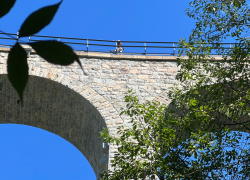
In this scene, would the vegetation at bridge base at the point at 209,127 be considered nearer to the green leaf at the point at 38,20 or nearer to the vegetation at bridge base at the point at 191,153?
the vegetation at bridge base at the point at 191,153

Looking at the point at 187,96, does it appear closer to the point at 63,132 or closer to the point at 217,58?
the point at 217,58

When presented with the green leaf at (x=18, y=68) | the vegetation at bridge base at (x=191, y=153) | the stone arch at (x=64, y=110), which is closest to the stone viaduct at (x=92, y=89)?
the stone arch at (x=64, y=110)

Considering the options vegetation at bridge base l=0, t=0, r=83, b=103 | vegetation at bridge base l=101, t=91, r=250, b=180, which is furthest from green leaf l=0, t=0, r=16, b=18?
vegetation at bridge base l=101, t=91, r=250, b=180

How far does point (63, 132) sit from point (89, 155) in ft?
4.18

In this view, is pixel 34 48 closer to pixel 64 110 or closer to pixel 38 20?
pixel 38 20

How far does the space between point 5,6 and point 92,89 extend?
8212 millimetres

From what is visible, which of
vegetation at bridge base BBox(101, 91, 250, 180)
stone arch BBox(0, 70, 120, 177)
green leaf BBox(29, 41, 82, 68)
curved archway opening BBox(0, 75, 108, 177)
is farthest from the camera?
curved archway opening BBox(0, 75, 108, 177)

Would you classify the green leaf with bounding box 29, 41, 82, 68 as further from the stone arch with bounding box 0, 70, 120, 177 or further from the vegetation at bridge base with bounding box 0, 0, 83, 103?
the stone arch with bounding box 0, 70, 120, 177

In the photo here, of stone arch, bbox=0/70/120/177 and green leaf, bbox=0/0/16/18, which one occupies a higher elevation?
stone arch, bbox=0/70/120/177

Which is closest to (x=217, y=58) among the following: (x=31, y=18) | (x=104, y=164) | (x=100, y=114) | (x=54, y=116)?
(x=100, y=114)

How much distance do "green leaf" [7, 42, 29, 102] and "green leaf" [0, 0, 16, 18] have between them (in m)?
0.07

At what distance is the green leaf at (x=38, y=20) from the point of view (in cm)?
65

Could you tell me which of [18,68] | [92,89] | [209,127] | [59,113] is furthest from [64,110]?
[18,68]

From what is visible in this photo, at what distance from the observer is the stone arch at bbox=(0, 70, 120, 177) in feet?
28.6
